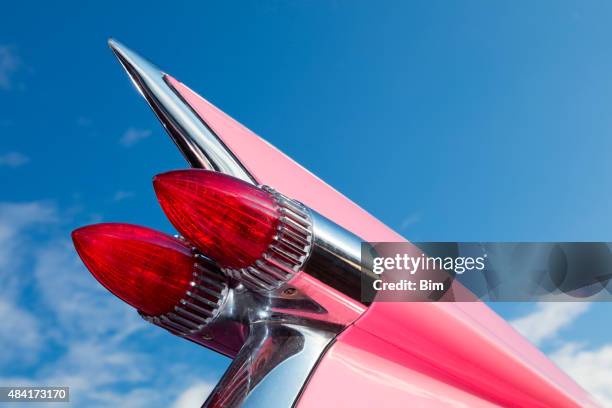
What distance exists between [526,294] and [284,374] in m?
1.14

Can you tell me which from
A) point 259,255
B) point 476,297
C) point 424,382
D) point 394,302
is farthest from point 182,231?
point 476,297

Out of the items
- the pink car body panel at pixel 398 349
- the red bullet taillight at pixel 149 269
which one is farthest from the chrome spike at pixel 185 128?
the red bullet taillight at pixel 149 269

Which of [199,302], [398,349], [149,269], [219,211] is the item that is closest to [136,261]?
[149,269]

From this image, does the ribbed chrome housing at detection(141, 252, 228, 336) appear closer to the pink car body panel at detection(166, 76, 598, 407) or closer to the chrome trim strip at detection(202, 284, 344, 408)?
the chrome trim strip at detection(202, 284, 344, 408)

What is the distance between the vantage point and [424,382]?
2.25 metres

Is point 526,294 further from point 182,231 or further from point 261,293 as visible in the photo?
point 182,231

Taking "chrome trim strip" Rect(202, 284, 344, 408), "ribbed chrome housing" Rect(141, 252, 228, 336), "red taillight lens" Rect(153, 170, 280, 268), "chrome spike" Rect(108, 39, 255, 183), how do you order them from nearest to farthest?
"red taillight lens" Rect(153, 170, 280, 268) < "chrome trim strip" Rect(202, 284, 344, 408) < "ribbed chrome housing" Rect(141, 252, 228, 336) < "chrome spike" Rect(108, 39, 255, 183)

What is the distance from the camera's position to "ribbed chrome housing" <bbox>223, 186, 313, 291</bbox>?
5.99 feet

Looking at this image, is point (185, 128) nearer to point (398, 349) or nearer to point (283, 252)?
point (283, 252)

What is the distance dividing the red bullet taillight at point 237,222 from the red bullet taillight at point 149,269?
0.47 ft

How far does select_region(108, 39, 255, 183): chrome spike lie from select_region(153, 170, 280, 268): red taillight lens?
1.19 ft

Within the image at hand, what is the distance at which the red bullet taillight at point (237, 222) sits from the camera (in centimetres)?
175

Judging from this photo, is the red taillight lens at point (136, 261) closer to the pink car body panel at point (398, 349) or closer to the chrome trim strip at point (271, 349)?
the chrome trim strip at point (271, 349)

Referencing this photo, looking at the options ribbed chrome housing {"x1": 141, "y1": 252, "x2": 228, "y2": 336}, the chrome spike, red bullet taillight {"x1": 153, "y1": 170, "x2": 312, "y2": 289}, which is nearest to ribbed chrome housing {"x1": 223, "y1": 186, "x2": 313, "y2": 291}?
red bullet taillight {"x1": 153, "y1": 170, "x2": 312, "y2": 289}
